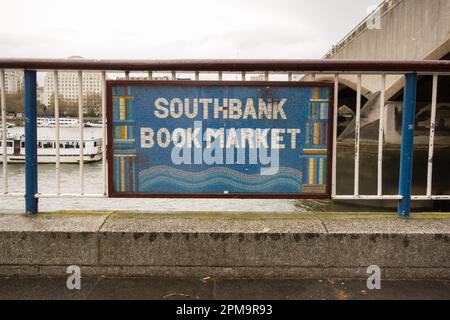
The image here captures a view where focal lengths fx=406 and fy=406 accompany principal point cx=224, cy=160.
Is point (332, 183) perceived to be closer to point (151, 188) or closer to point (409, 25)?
point (151, 188)

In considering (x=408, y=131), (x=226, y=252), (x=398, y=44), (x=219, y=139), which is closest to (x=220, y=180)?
(x=219, y=139)

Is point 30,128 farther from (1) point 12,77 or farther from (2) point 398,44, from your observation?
(2) point 398,44

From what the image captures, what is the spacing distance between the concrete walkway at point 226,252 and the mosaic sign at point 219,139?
36 cm

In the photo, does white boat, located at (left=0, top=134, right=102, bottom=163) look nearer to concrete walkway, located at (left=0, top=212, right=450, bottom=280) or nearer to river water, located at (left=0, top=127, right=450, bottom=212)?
river water, located at (left=0, top=127, right=450, bottom=212)

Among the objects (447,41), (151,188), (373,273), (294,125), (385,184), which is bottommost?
(385,184)

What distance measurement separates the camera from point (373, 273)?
107 inches

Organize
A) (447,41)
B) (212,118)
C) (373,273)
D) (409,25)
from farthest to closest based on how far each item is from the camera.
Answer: (409,25) < (447,41) < (212,118) < (373,273)

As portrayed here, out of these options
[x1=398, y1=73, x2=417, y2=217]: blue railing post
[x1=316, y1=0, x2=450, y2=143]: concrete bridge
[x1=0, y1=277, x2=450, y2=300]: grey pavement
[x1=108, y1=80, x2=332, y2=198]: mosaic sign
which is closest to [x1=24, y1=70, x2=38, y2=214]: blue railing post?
[x1=108, y1=80, x2=332, y2=198]: mosaic sign

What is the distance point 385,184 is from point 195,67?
15028 mm

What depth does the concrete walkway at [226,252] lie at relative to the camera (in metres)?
2.72

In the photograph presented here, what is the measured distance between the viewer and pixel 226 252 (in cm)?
274

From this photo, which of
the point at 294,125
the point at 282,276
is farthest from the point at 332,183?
the point at 282,276

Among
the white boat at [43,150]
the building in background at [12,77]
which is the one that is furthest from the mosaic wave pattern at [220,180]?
the white boat at [43,150]
